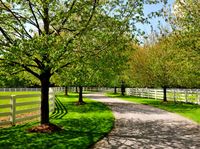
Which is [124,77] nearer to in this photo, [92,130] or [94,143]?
[92,130]

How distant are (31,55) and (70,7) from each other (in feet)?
8.35

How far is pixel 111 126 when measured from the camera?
→ 14930 millimetres

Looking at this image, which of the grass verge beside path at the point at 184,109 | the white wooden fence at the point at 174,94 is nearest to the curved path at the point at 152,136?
the grass verge beside path at the point at 184,109

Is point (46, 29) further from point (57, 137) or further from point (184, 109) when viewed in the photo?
point (184, 109)

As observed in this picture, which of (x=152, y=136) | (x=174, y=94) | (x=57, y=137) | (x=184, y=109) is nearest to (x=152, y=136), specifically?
(x=152, y=136)

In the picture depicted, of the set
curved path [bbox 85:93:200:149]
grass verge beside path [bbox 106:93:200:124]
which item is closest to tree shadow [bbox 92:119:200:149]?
curved path [bbox 85:93:200:149]

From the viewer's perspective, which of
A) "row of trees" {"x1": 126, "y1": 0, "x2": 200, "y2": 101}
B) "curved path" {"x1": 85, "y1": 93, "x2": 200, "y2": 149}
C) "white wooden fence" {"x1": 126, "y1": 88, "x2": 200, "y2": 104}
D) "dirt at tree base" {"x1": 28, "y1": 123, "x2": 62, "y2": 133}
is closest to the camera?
"curved path" {"x1": 85, "y1": 93, "x2": 200, "y2": 149}

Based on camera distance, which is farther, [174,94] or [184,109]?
[174,94]

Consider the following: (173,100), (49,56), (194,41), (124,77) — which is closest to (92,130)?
(49,56)

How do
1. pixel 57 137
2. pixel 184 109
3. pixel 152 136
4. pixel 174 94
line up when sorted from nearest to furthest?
pixel 57 137, pixel 152 136, pixel 184 109, pixel 174 94

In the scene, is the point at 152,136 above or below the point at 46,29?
below

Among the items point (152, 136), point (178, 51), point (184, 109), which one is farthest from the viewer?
point (184, 109)

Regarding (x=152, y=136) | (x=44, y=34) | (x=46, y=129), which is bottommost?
(x=152, y=136)

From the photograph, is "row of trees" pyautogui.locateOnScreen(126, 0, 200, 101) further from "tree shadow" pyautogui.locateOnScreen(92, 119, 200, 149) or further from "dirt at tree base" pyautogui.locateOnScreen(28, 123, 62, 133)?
"dirt at tree base" pyautogui.locateOnScreen(28, 123, 62, 133)
